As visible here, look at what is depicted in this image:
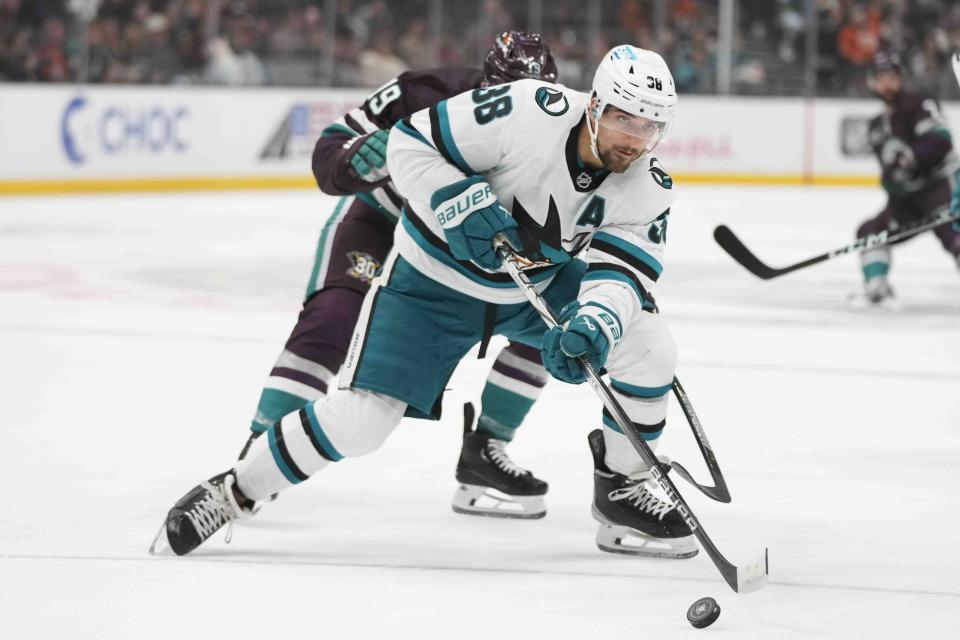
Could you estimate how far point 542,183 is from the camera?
8.63 feet

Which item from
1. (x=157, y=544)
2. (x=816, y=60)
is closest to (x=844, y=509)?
(x=157, y=544)

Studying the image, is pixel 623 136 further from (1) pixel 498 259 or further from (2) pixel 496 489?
(2) pixel 496 489

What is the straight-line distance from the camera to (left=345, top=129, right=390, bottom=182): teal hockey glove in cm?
285

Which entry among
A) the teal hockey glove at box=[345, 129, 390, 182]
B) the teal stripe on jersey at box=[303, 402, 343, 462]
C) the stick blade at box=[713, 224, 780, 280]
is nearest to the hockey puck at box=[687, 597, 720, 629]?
the teal stripe on jersey at box=[303, 402, 343, 462]

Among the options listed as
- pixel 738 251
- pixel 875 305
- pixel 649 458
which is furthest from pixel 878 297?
pixel 649 458

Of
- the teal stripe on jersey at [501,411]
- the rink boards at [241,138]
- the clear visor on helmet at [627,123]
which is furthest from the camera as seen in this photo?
the rink boards at [241,138]

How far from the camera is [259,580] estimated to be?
251 centimetres

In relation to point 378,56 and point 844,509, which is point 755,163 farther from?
point 844,509

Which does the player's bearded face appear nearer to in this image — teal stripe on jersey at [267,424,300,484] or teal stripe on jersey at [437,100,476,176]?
teal stripe on jersey at [437,100,476,176]

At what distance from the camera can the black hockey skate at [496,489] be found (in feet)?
10.0

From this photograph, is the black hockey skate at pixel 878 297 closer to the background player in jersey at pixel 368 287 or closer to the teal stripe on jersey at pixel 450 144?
the background player in jersey at pixel 368 287

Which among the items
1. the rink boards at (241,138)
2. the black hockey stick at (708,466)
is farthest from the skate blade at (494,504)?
the rink boards at (241,138)

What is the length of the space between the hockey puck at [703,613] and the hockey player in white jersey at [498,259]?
0.44m

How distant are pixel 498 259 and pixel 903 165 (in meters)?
4.04
